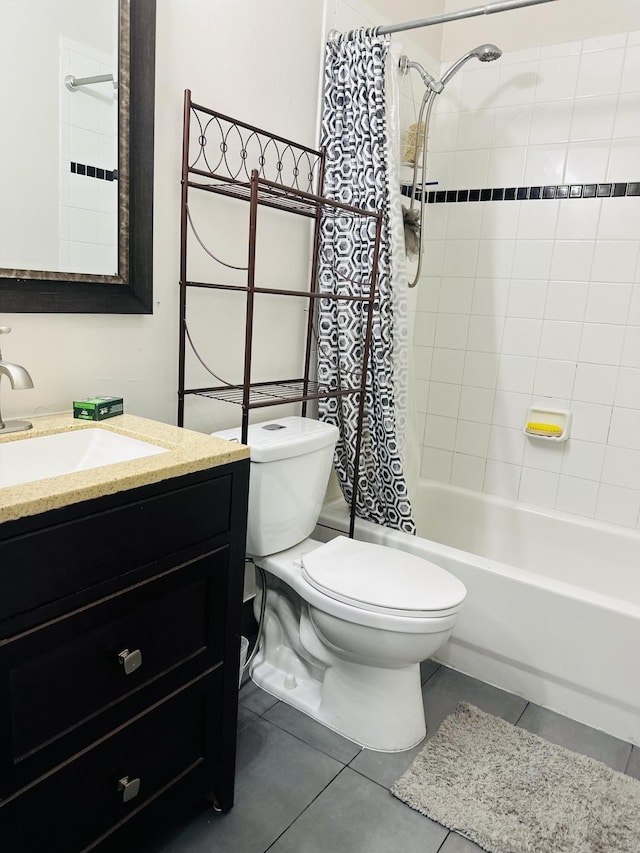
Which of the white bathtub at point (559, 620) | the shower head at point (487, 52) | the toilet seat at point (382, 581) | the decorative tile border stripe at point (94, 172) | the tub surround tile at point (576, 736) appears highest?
the shower head at point (487, 52)

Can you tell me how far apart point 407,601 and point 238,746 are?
606 millimetres

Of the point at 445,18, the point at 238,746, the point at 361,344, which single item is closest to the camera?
the point at 238,746

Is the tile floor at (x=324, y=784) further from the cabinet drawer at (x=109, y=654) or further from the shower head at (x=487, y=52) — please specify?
the shower head at (x=487, y=52)

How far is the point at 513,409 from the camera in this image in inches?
99.7

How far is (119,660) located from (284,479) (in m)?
0.71

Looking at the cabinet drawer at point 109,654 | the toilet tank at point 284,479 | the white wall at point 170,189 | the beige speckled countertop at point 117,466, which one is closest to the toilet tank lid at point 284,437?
the toilet tank at point 284,479

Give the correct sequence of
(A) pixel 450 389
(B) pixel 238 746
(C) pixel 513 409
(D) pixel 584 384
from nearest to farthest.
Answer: (B) pixel 238 746 → (D) pixel 584 384 → (C) pixel 513 409 → (A) pixel 450 389

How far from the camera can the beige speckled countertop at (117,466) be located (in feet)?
2.85

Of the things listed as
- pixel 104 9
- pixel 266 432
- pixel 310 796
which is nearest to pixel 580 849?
pixel 310 796

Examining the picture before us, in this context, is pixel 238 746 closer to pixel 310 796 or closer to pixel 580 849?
pixel 310 796

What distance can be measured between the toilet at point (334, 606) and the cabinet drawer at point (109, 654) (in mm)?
402

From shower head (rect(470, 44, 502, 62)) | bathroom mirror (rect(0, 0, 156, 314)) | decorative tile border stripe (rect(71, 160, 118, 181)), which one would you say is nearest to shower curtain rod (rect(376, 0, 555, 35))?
shower head (rect(470, 44, 502, 62))

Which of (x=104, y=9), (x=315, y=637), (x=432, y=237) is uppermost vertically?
(x=104, y=9)

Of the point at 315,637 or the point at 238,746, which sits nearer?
the point at 238,746
